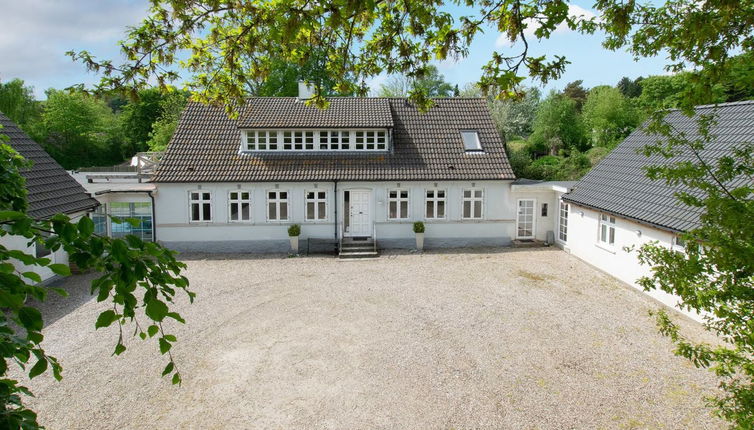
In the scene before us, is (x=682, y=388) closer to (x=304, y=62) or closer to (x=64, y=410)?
(x=304, y=62)

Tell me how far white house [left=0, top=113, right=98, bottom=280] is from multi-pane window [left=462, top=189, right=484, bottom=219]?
14.0 meters

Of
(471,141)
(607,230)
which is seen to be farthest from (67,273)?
(471,141)

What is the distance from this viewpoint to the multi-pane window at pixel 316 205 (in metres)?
19.9

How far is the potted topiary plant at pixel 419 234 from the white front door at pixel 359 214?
1.93 metres

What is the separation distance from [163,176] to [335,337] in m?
11.9

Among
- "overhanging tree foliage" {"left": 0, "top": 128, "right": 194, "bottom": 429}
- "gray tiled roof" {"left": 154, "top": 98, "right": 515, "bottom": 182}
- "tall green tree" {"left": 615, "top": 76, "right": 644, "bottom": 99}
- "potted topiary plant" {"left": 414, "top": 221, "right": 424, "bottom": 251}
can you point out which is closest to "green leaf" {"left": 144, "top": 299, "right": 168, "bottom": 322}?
"overhanging tree foliage" {"left": 0, "top": 128, "right": 194, "bottom": 429}

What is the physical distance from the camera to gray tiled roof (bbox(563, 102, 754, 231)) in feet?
42.5

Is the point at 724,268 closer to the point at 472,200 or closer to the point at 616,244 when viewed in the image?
the point at 616,244

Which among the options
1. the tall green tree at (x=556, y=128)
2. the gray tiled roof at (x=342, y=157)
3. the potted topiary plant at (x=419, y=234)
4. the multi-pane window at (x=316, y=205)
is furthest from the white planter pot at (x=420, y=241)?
the tall green tree at (x=556, y=128)

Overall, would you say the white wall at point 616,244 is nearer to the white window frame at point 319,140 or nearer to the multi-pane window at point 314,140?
the white window frame at point 319,140

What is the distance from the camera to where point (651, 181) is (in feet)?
49.1

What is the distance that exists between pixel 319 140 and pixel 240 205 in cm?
427

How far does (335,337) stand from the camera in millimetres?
10906

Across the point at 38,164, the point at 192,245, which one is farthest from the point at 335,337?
the point at 38,164
